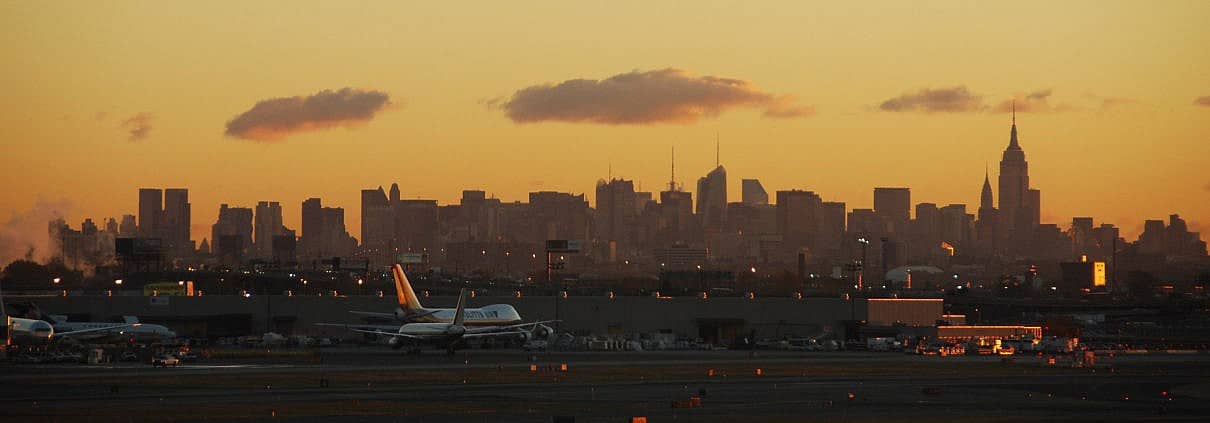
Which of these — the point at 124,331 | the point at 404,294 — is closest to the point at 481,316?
the point at 404,294

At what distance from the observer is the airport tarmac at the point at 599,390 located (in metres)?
55.4

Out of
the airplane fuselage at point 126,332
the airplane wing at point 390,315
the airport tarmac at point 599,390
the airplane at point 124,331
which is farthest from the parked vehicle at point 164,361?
the airplane wing at point 390,315

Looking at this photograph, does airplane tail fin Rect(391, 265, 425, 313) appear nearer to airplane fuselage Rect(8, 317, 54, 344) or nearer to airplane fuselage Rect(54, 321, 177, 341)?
airplane fuselage Rect(54, 321, 177, 341)

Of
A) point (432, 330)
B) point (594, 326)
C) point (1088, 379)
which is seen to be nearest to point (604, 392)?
point (1088, 379)

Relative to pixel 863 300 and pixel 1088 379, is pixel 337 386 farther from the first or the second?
pixel 863 300

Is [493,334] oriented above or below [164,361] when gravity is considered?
above

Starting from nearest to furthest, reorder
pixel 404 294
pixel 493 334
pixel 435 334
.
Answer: pixel 435 334 < pixel 493 334 < pixel 404 294

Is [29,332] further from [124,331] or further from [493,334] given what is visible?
[493,334]

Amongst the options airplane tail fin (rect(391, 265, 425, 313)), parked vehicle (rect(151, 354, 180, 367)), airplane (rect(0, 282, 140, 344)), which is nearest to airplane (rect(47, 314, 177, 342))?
airplane (rect(0, 282, 140, 344))

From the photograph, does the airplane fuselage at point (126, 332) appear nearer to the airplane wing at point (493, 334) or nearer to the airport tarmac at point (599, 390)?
the airplane wing at point (493, 334)

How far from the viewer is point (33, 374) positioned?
7756cm

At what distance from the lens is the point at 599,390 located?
6806cm

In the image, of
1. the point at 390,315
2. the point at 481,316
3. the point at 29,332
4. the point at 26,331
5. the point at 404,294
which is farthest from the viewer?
the point at 390,315

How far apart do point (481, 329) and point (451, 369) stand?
109 feet
